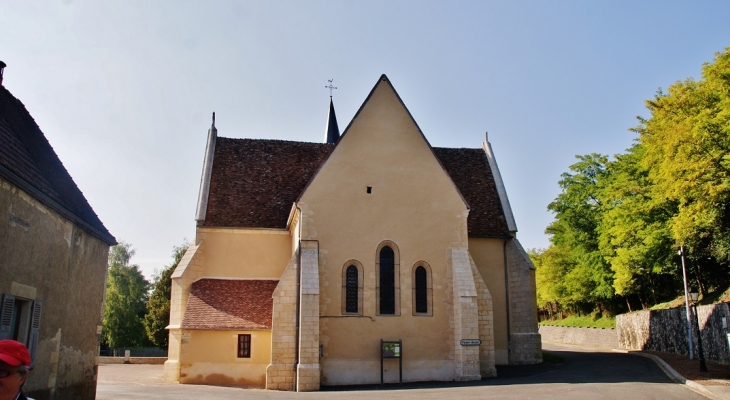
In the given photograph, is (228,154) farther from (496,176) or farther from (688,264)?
(688,264)

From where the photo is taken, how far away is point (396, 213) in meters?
24.8

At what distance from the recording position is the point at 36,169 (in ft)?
44.3

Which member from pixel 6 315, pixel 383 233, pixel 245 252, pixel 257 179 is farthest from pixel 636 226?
pixel 6 315

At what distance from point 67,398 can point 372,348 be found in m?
11.5

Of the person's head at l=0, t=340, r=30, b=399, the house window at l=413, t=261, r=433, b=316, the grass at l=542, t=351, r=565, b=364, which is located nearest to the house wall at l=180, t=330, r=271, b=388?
the house window at l=413, t=261, r=433, b=316

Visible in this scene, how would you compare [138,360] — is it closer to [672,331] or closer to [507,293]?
[507,293]

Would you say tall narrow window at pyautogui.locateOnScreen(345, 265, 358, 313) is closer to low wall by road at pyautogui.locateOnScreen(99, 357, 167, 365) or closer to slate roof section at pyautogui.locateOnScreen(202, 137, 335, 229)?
slate roof section at pyautogui.locateOnScreen(202, 137, 335, 229)

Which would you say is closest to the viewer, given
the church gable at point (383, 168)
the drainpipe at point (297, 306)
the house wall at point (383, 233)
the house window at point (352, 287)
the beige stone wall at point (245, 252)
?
the drainpipe at point (297, 306)

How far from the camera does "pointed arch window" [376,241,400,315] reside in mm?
24062

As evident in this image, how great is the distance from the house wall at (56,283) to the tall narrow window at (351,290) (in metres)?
9.50

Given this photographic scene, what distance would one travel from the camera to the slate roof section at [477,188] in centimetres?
2913

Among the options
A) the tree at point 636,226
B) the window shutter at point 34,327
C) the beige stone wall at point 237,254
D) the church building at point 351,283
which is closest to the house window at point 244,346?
→ the church building at point 351,283

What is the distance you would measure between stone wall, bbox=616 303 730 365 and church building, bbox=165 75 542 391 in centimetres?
745

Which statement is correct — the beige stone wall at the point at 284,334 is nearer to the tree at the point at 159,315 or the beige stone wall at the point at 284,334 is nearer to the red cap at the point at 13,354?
the red cap at the point at 13,354
